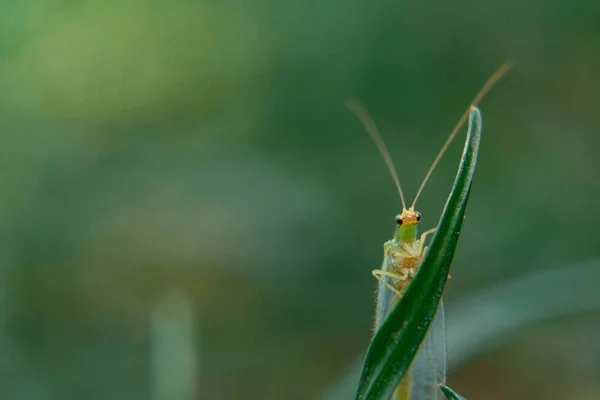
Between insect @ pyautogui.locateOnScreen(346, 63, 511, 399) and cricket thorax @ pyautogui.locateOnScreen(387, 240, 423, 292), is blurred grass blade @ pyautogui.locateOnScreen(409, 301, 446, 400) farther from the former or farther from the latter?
cricket thorax @ pyautogui.locateOnScreen(387, 240, 423, 292)

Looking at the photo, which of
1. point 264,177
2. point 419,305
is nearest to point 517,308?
point 419,305

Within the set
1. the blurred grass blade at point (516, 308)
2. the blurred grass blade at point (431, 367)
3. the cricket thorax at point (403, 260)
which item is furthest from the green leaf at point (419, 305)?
the blurred grass blade at point (516, 308)

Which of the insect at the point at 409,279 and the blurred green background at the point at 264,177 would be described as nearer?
the insect at the point at 409,279

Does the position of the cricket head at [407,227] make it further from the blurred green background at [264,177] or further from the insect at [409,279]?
the blurred green background at [264,177]

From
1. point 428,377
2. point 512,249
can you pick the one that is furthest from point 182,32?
point 428,377

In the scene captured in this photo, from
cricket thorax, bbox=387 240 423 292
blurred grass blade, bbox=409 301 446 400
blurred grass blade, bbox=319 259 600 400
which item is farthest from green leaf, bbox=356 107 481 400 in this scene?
blurred grass blade, bbox=319 259 600 400

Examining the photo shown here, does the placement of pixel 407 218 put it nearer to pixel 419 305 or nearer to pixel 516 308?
pixel 516 308
